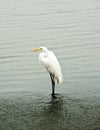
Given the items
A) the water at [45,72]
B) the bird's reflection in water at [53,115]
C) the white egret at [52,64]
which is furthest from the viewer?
the white egret at [52,64]

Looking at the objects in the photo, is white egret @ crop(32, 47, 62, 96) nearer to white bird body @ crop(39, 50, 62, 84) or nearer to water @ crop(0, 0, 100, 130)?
white bird body @ crop(39, 50, 62, 84)

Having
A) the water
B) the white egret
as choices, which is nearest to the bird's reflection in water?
the water

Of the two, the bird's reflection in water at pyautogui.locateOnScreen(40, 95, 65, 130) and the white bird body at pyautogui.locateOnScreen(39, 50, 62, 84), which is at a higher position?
the white bird body at pyautogui.locateOnScreen(39, 50, 62, 84)

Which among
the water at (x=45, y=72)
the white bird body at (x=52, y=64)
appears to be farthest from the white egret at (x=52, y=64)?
the water at (x=45, y=72)

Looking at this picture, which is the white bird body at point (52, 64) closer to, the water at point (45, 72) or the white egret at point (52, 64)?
the white egret at point (52, 64)

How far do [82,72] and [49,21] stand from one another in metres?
11.0

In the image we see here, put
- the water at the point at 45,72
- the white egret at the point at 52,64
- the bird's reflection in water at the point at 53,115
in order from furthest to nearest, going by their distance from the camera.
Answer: the white egret at the point at 52,64, the water at the point at 45,72, the bird's reflection in water at the point at 53,115

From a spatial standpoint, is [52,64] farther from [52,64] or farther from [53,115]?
[53,115]

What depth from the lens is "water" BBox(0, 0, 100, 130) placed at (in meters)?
9.98

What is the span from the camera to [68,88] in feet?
40.8

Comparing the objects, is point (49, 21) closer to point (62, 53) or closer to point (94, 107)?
point (62, 53)

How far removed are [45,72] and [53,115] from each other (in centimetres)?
444

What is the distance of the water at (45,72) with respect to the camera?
998cm

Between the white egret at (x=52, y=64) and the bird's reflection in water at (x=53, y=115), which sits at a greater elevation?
the white egret at (x=52, y=64)
